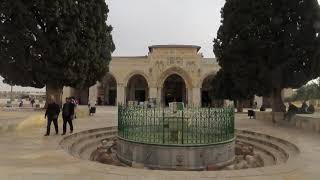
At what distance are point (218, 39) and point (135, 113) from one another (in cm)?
1188

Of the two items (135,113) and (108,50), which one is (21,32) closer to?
(108,50)

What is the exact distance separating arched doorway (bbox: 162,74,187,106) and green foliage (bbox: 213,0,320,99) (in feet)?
87.7

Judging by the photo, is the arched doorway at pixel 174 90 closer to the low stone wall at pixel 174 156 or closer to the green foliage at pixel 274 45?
the green foliage at pixel 274 45

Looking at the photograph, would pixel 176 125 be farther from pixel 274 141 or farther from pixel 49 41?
pixel 49 41

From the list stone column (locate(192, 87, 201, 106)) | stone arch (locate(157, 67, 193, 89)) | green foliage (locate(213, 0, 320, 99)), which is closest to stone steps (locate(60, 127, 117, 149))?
green foliage (locate(213, 0, 320, 99))

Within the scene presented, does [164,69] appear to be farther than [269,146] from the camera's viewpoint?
Yes

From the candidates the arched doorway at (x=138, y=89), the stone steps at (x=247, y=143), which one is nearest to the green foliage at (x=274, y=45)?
the stone steps at (x=247, y=143)

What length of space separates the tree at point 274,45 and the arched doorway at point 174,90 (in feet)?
87.8

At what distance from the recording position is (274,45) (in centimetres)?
1873

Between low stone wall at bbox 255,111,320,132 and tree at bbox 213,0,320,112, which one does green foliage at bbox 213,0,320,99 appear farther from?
low stone wall at bbox 255,111,320,132

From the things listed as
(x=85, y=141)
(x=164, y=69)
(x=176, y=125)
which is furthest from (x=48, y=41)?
(x=164, y=69)

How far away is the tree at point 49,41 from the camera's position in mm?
19828

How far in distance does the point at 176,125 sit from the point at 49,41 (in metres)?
11.9

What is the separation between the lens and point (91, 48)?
70.3 ft
